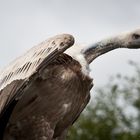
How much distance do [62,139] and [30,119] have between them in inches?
30.6

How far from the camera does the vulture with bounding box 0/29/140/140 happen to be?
32.2ft

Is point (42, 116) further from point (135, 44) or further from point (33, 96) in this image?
point (135, 44)

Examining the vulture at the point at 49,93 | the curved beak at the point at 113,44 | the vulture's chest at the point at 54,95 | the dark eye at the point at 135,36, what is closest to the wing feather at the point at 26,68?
the vulture at the point at 49,93

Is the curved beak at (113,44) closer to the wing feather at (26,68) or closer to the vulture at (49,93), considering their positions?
the vulture at (49,93)

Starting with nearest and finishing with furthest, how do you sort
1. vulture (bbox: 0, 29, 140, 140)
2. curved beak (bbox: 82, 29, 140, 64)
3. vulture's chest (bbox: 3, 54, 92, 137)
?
vulture (bbox: 0, 29, 140, 140) < vulture's chest (bbox: 3, 54, 92, 137) < curved beak (bbox: 82, 29, 140, 64)

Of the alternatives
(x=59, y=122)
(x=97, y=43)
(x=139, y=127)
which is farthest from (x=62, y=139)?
(x=139, y=127)

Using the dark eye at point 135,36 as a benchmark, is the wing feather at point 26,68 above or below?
above

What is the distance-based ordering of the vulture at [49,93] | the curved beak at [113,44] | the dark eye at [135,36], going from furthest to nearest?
the dark eye at [135,36]
the curved beak at [113,44]
the vulture at [49,93]

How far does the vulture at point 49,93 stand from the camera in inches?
387

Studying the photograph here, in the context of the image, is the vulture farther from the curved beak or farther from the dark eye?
the dark eye

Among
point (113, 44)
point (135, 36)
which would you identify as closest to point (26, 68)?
point (113, 44)

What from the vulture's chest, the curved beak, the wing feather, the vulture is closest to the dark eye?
the curved beak

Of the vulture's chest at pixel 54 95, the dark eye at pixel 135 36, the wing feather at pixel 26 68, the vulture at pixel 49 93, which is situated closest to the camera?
the wing feather at pixel 26 68

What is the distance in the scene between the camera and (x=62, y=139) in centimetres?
1074
